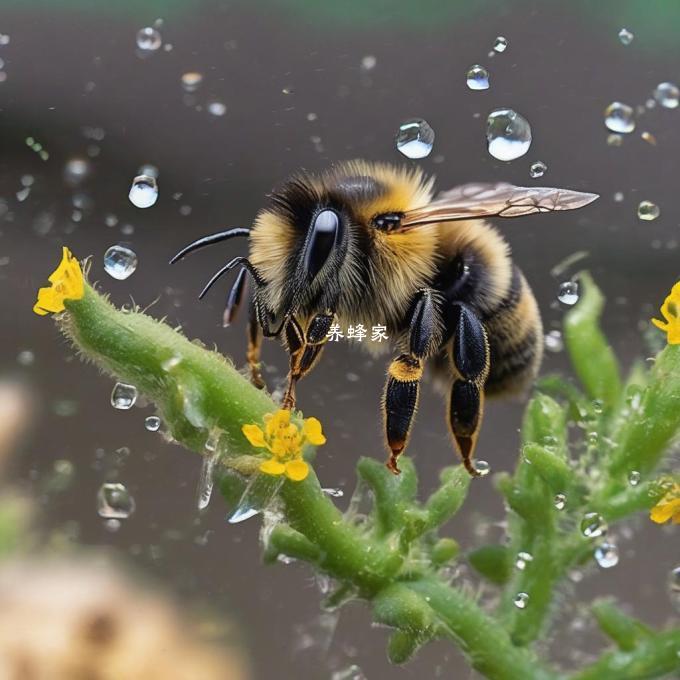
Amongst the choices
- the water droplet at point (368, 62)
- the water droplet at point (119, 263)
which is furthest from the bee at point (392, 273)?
the water droplet at point (368, 62)

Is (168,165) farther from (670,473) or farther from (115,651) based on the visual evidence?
(670,473)

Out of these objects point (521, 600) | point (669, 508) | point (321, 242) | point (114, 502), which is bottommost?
point (114, 502)

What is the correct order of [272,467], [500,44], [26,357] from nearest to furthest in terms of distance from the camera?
[272,467]
[500,44]
[26,357]

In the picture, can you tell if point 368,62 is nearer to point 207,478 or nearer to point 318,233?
point 318,233

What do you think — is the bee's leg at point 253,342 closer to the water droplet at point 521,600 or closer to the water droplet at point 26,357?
the water droplet at point 521,600

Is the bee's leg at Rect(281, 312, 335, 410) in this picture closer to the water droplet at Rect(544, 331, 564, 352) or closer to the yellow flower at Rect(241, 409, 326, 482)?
the yellow flower at Rect(241, 409, 326, 482)

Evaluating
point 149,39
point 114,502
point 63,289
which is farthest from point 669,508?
point 149,39
